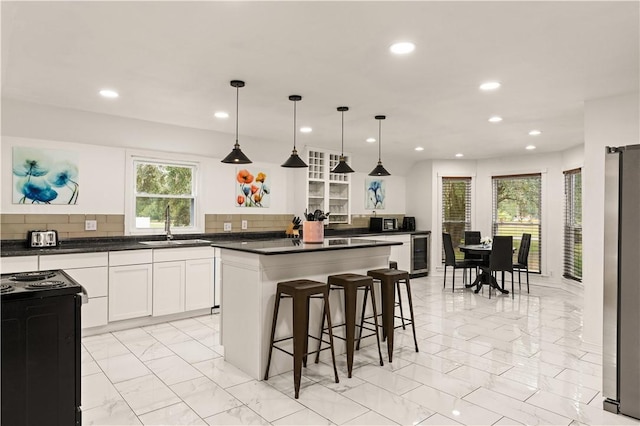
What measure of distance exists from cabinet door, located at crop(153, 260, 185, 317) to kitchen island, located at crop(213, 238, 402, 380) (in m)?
1.51

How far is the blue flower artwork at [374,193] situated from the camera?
8336 mm

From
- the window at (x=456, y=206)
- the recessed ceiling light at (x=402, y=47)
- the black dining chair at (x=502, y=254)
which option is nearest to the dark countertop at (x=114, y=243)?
the recessed ceiling light at (x=402, y=47)

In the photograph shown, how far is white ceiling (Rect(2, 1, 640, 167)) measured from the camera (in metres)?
2.35

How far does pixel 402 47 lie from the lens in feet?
9.19

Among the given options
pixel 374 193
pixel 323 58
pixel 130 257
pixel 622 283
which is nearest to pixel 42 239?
pixel 130 257

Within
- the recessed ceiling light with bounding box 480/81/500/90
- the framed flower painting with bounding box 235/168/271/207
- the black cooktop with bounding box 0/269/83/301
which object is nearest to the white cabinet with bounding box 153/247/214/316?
the framed flower painting with bounding box 235/168/271/207

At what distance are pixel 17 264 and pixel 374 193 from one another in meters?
6.12

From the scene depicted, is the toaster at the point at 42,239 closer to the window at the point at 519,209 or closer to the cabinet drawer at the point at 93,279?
the cabinet drawer at the point at 93,279

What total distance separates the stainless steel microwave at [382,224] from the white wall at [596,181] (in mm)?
4123

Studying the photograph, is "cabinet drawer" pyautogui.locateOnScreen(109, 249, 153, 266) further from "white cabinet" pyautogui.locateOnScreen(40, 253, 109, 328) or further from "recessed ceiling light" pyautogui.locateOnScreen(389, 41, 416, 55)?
"recessed ceiling light" pyautogui.locateOnScreen(389, 41, 416, 55)

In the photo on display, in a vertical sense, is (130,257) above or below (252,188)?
below

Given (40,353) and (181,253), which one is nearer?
(40,353)

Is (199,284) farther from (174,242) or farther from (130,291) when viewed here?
(130,291)

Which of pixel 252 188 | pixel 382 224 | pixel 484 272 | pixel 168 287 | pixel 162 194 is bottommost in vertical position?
pixel 484 272
